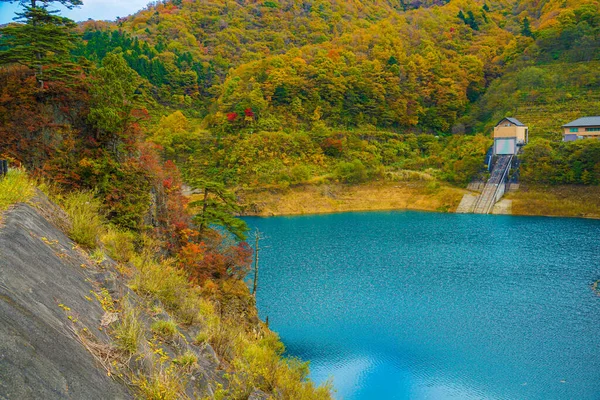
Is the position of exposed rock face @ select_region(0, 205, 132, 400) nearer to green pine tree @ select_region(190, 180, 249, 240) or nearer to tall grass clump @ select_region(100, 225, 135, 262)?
tall grass clump @ select_region(100, 225, 135, 262)

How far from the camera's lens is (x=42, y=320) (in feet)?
12.1

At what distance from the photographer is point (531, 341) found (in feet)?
59.4

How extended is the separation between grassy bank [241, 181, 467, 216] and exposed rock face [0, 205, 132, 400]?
47126 millimetres

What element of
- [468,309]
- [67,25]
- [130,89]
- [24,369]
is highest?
[67,25]

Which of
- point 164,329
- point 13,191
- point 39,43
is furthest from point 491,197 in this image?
point 13,191

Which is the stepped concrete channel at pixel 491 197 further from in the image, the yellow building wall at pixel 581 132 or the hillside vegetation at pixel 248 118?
the yellow building wall at pixel 581 132

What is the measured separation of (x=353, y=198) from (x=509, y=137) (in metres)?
21.2

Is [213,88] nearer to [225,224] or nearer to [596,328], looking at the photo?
[225,224]

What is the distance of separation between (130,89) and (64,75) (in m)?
1.94

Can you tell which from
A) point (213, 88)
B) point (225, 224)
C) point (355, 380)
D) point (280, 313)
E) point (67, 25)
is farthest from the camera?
point (213, 88)

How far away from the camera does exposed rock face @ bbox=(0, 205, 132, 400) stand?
9.93 feet

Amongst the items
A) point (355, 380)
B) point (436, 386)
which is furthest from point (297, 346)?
point (436, 386)

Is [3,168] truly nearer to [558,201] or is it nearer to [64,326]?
[64,326]

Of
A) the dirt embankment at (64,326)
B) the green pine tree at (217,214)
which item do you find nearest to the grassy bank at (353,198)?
the green pine tree at (217,214)
